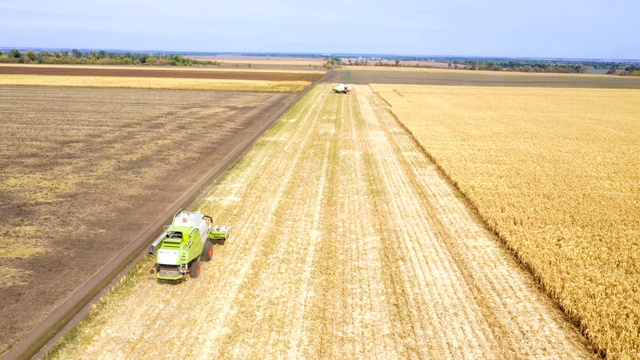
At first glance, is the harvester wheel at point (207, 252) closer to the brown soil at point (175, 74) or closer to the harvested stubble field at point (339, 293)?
the harvested stubble field at point (339, 293)

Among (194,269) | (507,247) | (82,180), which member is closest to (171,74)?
(82,180)

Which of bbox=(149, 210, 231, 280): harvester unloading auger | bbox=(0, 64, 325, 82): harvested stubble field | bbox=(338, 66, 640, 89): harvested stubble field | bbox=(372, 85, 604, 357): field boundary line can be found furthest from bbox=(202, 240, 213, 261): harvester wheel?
bbox=(0, 64, 325, 82): harvested stubble field

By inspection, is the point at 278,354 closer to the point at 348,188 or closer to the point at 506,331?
the point at 506,331

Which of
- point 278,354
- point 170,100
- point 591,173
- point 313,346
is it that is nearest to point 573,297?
point 313,346

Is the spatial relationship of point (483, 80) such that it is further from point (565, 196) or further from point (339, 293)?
point (339, 293)

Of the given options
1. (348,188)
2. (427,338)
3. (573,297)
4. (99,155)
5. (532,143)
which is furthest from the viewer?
(532,143)
